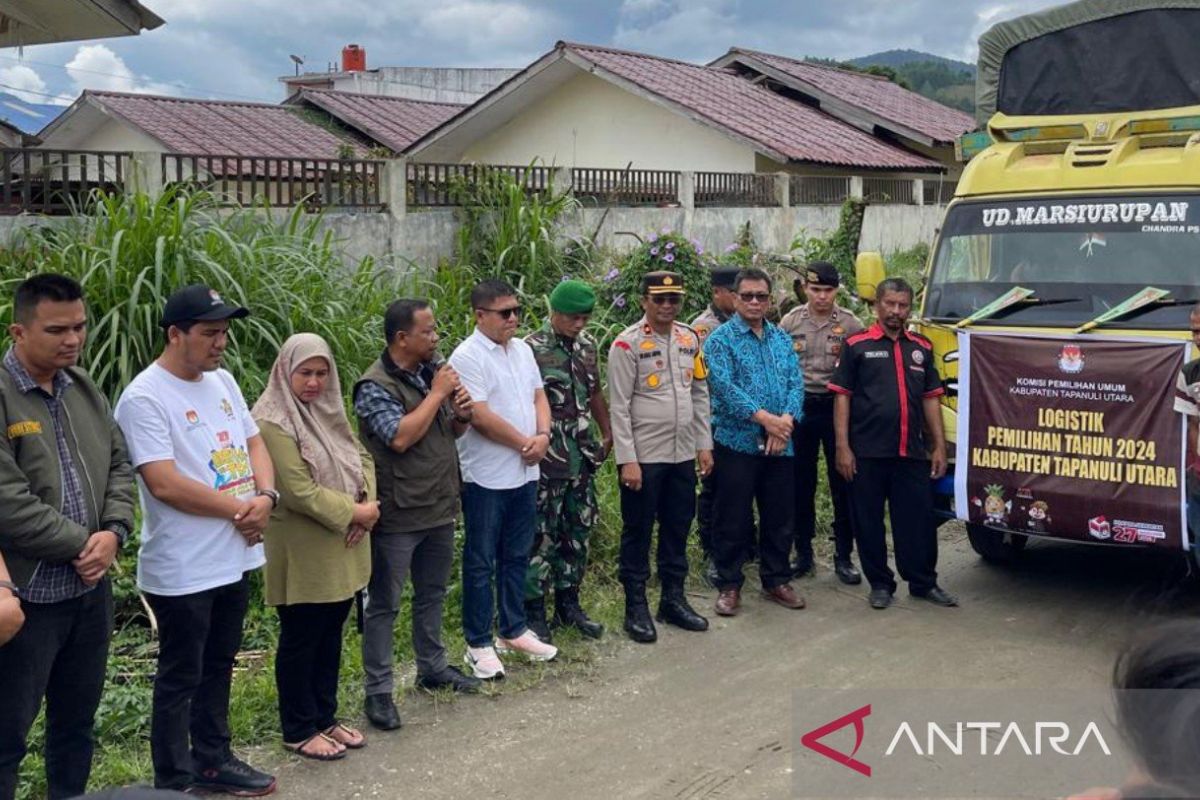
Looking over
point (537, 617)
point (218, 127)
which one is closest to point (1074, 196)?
point (537, 617)

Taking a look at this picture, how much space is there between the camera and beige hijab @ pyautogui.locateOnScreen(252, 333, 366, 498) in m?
4.49

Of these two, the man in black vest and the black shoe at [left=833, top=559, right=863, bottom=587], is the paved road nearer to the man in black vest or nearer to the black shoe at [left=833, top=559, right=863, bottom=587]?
the black shoe at [left=833, top=559, right=863, bottom=587]

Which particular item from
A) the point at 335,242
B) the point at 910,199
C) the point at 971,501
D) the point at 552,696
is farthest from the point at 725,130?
the point at 552,696

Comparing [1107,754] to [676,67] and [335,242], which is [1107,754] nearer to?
[335,242]

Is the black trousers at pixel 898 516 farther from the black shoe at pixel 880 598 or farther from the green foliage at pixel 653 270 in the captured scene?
the green foliage at pixel 653 270

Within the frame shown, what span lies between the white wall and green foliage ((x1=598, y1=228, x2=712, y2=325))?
7.10 m

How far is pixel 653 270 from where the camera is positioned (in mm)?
10734

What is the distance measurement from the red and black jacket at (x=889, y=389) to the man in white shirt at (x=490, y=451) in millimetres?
1943

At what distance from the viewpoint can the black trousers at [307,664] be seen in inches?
180

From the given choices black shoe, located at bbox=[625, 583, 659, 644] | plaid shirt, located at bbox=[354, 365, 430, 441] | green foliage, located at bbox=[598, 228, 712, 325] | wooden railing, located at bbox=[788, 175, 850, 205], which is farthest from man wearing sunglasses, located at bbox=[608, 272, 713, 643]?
wooden railing, located at bbox=[788, 175, 850, 205]

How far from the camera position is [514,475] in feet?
18.1

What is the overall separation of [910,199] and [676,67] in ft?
15.0

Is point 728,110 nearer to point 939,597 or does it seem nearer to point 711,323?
point 711,323

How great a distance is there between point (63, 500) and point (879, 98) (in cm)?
2290
